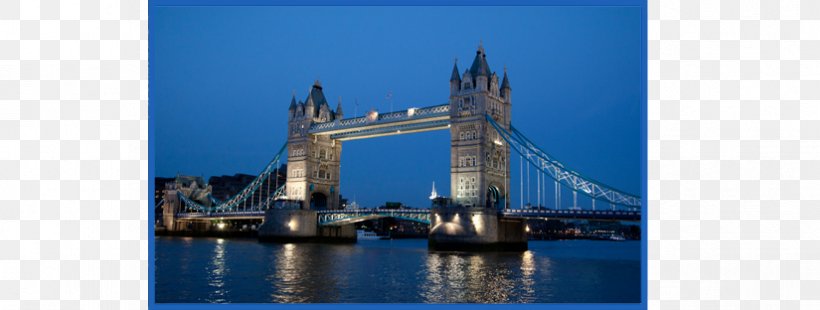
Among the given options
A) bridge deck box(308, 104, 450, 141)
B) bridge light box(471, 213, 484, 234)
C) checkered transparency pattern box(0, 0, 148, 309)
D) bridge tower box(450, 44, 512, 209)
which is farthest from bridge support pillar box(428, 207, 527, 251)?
checkered transparency pattern box(0, 0, 148, 309)

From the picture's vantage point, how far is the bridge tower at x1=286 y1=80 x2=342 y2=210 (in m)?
56.2

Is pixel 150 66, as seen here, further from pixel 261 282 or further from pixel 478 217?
pixel 478 217

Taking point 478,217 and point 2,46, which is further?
point 478,217

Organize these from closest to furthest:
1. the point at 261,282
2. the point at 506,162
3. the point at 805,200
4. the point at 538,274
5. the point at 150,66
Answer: the point at 805,200 → the point at 150,66 → the point at 261,282 → the point at 538,274 → the point at 506,162

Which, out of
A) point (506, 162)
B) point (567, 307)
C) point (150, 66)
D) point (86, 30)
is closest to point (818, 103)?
point (567, 307)

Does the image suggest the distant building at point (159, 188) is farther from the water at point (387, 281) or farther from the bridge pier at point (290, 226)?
the water at point (387, 281)

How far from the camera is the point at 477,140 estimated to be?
42750 mm

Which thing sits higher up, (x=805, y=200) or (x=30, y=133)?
(x=30, y=133)

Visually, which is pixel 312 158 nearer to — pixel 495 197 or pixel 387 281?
pixel 495 197

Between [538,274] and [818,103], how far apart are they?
1461 centimetres

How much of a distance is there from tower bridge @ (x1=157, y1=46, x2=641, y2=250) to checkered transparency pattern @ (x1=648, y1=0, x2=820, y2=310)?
60.7ft

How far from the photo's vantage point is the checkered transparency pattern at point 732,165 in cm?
1242

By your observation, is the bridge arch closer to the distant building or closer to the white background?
the white background

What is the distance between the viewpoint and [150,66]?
1334 cm
